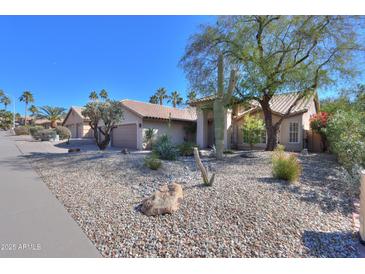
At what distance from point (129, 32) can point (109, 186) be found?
20.1 ft

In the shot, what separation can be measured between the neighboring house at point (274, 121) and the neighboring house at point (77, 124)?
17030mm

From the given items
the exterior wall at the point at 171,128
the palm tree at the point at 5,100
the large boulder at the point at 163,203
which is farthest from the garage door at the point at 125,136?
the palm tree at the point at 5,100

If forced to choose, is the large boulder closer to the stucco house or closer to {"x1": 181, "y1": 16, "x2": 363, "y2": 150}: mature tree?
{"x1": 181, "y1": 16, "x2": 363, "y2": 150}: mature tree

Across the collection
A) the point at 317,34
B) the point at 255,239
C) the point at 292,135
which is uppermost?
the point at 317,34

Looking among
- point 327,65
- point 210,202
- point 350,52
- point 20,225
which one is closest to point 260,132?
point 327,65

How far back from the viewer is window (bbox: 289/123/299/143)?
16.1 meters

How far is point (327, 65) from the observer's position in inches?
462

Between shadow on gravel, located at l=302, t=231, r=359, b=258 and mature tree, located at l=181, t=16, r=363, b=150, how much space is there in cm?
855

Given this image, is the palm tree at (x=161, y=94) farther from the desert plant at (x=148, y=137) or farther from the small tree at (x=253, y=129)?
the small tree at (x=253, y=129)

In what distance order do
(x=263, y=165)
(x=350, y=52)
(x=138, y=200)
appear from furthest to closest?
1. (x=350, y=52)
2. (x=263, y=165)
3. (x=138, y=200)

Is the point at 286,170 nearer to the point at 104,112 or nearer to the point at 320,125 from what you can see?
the point at 104,112

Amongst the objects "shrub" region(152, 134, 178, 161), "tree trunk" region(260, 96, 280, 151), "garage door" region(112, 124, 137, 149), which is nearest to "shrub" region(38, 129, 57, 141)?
"garage door" region(112, 124, 137, 149)
